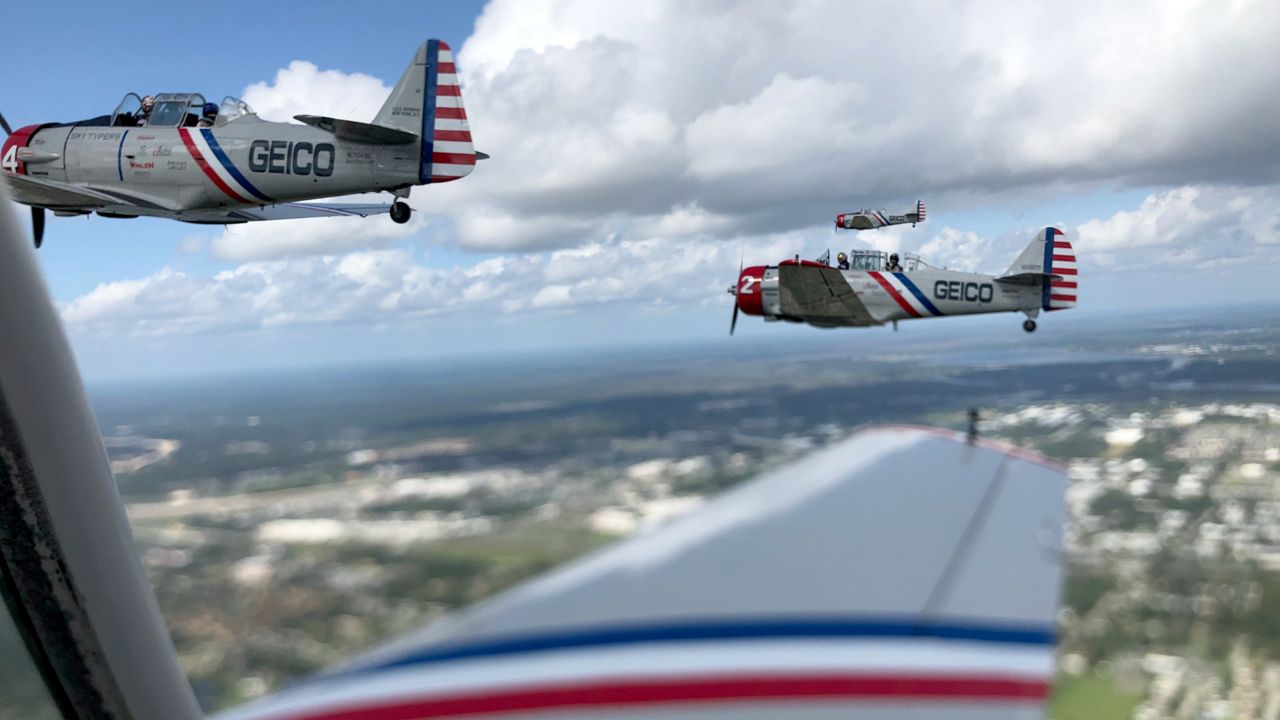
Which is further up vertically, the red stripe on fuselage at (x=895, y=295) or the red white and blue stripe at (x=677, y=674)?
the red stripe on fuselage at (x=895, y=295)

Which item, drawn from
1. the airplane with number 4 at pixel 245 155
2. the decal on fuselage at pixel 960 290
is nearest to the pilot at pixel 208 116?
the airplane with number 4 at pixel 245 155

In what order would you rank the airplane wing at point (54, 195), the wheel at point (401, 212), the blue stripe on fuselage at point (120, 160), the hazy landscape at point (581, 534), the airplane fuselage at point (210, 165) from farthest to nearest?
1. the blue stripe on fuselage at point (120, 160)
2. the airplane fuselage at point (210, 165)
3. the wheel at point (401, 212)
4. the airplane wing at point (54, 195)
5. the hazy landscape at point (581, 534)

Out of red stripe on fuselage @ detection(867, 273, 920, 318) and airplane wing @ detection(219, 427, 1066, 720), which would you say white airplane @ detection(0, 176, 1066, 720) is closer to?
airplane wing @ detection(219, 427, 1066, 720)

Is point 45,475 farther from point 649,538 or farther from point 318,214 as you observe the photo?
point 318,214

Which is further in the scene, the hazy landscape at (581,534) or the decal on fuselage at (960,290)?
the decal on fuselage at (960,290)

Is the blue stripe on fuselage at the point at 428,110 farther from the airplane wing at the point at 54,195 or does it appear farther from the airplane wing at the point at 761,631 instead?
the airplane wing at the point at 761,631

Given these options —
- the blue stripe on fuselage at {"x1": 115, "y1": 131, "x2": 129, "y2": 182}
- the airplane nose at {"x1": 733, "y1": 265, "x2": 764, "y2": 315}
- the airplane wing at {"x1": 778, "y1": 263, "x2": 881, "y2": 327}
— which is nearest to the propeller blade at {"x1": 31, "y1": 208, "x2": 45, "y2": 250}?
the blue stripe on fuselage at {"x1": 115, "y1": 131, "x2": 129, "y2": 182}
